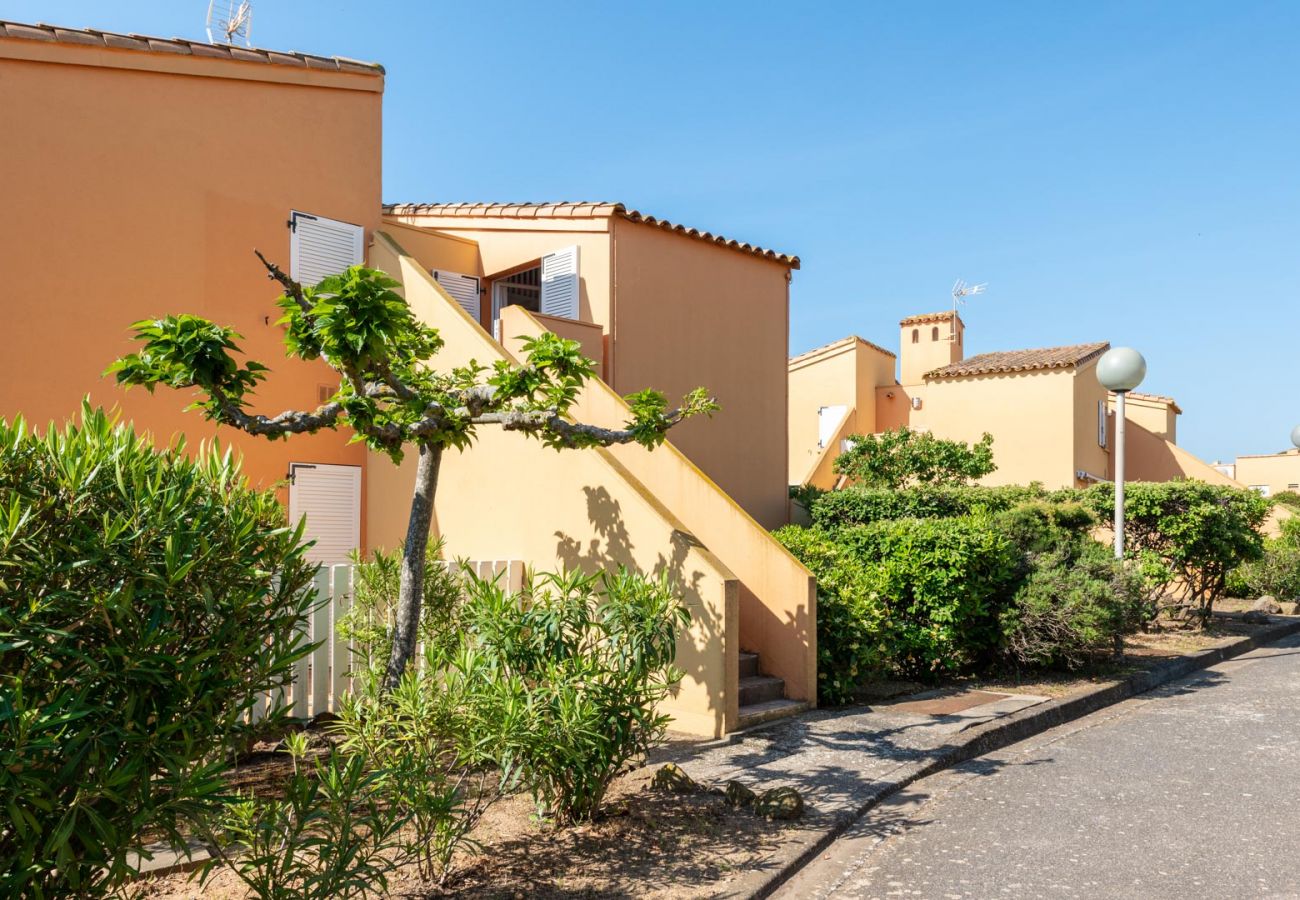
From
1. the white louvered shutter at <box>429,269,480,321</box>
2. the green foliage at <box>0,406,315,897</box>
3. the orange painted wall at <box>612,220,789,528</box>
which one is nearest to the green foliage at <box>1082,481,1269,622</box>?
the orange painted wall at <box>612,220,789,528</box>

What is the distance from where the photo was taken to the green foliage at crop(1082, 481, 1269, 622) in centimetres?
1316

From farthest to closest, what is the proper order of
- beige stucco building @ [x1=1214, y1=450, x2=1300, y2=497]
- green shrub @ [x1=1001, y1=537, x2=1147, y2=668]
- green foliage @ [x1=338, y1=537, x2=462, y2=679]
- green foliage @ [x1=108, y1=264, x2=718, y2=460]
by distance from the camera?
beige stucco building @ [x1=1214, y1=450, x2=1300, y2=497], green shrub @ [x1=1001, y1=537, x2=1147, y2=668], green foliage @ [x1=338, y1=537, x2=462, y2=679], green foliage @ [x1=108, y1=264, x2=718, y2=460]

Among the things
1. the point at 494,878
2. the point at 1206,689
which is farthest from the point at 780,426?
the point at 494,878

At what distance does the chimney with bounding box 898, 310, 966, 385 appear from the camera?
82.1 ft

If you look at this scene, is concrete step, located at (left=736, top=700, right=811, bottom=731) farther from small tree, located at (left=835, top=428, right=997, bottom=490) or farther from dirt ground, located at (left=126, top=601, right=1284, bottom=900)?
small tree, located at (left=835, top=428, right=997, bottom=490)

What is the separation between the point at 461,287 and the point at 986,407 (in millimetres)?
15731

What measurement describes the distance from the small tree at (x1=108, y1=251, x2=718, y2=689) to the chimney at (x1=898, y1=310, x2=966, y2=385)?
66.7 ft

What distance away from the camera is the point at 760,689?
755cm

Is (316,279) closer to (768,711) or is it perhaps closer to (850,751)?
(768,711)

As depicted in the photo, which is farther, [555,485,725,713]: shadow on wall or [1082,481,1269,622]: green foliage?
[1082,481,1269,622]: green foliage

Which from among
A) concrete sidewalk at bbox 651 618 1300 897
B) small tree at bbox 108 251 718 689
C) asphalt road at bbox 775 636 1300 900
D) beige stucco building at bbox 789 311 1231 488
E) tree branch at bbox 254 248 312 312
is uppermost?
beige stucco building at bbox 789 311 1231 488

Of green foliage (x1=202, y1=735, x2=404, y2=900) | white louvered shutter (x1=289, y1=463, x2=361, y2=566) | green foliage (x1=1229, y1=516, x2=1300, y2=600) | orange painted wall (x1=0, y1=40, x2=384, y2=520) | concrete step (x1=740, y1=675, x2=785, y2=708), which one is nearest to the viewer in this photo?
green foliage (x1=202, y1=735, x2=404, y2=900)

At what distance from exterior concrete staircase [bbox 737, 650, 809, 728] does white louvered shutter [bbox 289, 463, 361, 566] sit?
4732 mm

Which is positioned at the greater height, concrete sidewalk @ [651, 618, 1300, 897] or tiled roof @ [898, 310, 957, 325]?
tiled roof @ [898, 310, 957, 325]
